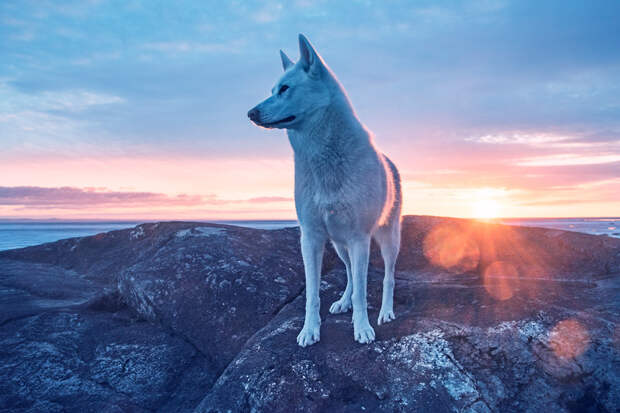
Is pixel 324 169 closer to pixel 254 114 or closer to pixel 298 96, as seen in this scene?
pixel 298 96

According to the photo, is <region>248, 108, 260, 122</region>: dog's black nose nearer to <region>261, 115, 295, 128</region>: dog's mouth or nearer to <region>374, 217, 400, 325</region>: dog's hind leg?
<region>261, 115, 295, 128</region>: dog's mouth

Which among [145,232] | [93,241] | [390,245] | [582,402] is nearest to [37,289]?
[145,232]

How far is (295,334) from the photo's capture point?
3441 mm

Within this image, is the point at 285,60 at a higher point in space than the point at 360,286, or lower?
higher

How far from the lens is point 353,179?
336cm

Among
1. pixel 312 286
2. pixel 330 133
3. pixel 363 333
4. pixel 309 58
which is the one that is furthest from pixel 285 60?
pixel 363 333

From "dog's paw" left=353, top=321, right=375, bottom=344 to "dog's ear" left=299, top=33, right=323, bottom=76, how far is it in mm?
2356

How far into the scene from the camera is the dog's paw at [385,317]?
361 cm

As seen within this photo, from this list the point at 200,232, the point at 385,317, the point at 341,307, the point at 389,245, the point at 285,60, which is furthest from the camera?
the point at 200,232

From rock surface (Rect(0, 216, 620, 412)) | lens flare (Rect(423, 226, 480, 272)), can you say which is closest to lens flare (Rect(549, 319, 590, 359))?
rock surface (Rect(0, 216, 620, 412))

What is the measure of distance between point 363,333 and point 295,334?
672mm

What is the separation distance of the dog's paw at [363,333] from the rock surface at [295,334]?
0.25 ft

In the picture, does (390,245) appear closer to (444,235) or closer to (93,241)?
(444,235)

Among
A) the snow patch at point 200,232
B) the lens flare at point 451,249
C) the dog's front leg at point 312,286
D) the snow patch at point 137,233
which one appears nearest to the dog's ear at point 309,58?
the dog's front leg at point 312,286
